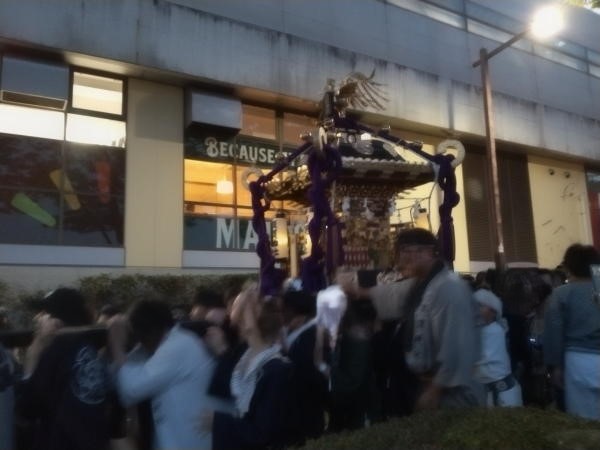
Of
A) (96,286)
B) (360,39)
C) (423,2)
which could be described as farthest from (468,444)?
(423,2)

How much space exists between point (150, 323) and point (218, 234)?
10423mm

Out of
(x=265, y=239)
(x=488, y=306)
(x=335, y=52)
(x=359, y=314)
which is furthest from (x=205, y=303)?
(x=335, y=52)

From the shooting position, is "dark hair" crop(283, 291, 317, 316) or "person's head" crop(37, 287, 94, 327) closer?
"person's head" crop(37, 287, 94, 327)

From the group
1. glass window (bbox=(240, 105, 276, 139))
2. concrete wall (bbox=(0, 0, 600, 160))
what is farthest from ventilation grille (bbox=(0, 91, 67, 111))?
glass window (bbox=(240, 105, 276, 139))

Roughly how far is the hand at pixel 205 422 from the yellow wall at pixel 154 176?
983 centimetres

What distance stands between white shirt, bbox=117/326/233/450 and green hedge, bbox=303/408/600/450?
758mm

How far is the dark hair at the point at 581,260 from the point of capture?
13.9 feet

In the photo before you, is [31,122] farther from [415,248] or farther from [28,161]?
[415,248]

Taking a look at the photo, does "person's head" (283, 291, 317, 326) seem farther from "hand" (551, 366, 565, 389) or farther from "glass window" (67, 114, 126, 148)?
"glass window" (67, 114, 126, 148)

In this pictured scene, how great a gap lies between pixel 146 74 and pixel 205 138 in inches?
79.4

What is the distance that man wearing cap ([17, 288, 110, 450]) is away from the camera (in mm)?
2789

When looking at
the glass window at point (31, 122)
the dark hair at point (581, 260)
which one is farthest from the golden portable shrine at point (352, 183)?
the glass window at point (31, 122)

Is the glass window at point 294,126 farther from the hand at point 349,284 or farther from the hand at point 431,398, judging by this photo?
the hand at point 431,398

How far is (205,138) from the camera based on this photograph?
537 inches
